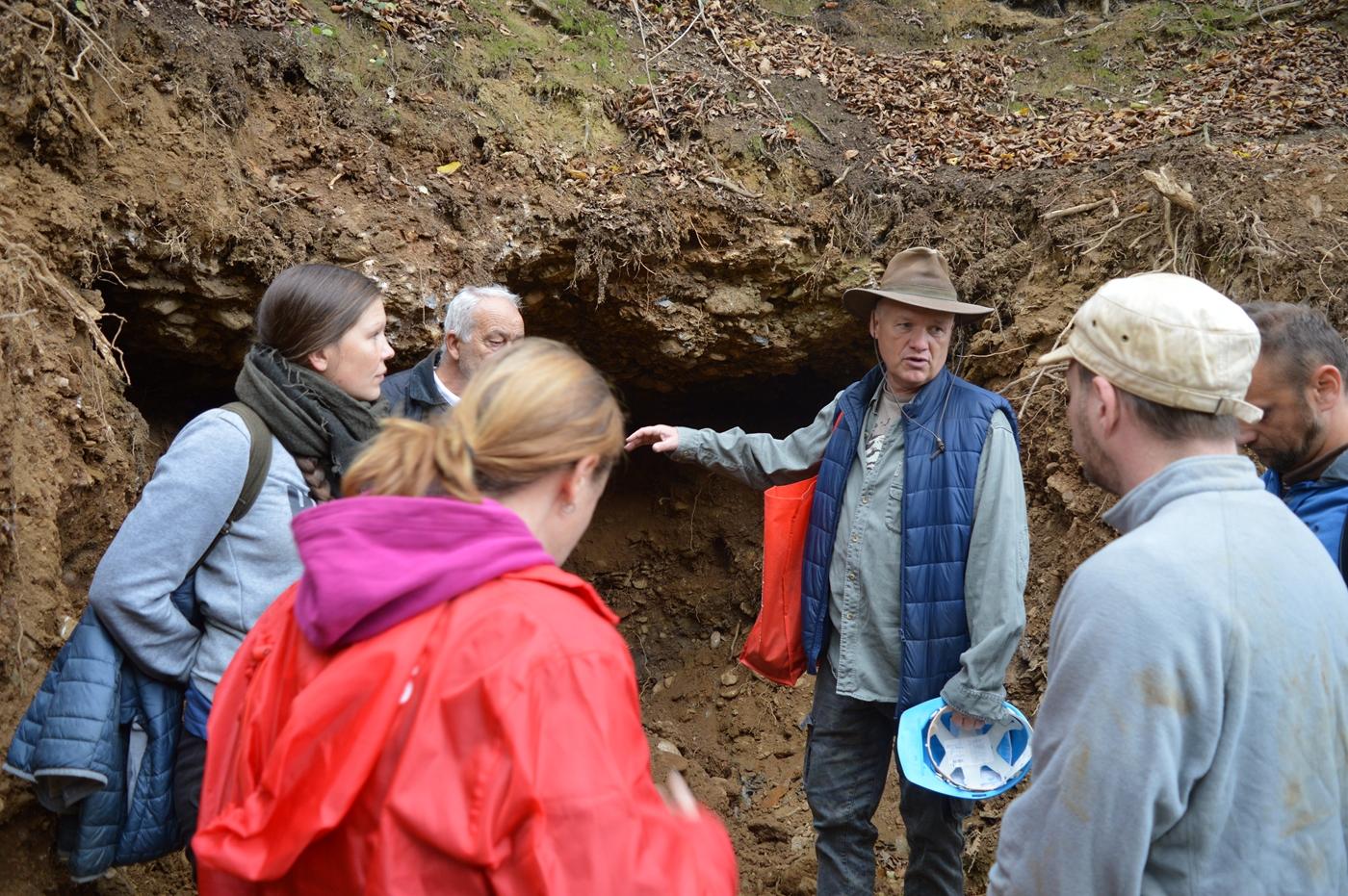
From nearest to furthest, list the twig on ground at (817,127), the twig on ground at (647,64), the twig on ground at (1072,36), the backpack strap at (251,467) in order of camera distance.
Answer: the backpack strap at (251,467), the twig on ground at (647,64), the twig on ground at (817,127), the twig on ground at (1072,36)

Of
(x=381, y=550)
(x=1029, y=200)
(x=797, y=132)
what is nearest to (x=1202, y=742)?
(x=381, y=550)

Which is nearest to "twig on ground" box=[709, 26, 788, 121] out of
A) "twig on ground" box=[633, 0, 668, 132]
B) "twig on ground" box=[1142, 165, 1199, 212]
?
"twig on ground" box=[633, 0, 668, 132]

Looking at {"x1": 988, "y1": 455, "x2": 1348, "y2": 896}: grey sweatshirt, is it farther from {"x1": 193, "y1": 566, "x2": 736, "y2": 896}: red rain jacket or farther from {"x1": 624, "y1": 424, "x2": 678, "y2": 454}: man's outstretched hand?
{"x1": 624, "y1": 424, "x2": 678, "y2": 454}: man's outstretched hand

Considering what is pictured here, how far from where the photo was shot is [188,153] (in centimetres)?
437

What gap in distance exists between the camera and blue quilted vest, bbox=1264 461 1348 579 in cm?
226

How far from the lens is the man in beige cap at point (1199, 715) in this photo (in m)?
1.53

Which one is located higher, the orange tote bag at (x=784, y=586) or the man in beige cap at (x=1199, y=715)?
the man in beige cap at (x=1199, y=715)

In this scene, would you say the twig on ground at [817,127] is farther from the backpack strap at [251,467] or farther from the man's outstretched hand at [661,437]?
the backpack strap at [251,467]

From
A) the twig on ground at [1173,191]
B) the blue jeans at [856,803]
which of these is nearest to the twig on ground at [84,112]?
the blue jeans at [856,803]

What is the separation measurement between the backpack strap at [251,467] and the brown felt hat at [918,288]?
219 cm

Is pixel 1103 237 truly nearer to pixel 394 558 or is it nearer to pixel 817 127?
pixel 817 127

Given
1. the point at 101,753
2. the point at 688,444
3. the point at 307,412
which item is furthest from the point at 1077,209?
the point at 101,753

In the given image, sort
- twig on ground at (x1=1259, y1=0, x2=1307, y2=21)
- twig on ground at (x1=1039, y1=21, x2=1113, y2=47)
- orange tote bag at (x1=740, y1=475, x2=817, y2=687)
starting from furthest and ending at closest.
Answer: twig on ground at (x1=1039, y1=21, x2=1113, y2=47) → twig on ground at (x1=1259, y1=0, x2=1307, y2=21) → orange tote bag at (x1=740, y1=475, x2=817, y2=687)

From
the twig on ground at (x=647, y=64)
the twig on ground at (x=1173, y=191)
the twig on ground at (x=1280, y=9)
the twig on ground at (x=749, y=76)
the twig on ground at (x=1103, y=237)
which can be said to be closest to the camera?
the twig on ground at (x=1173, y=191)
